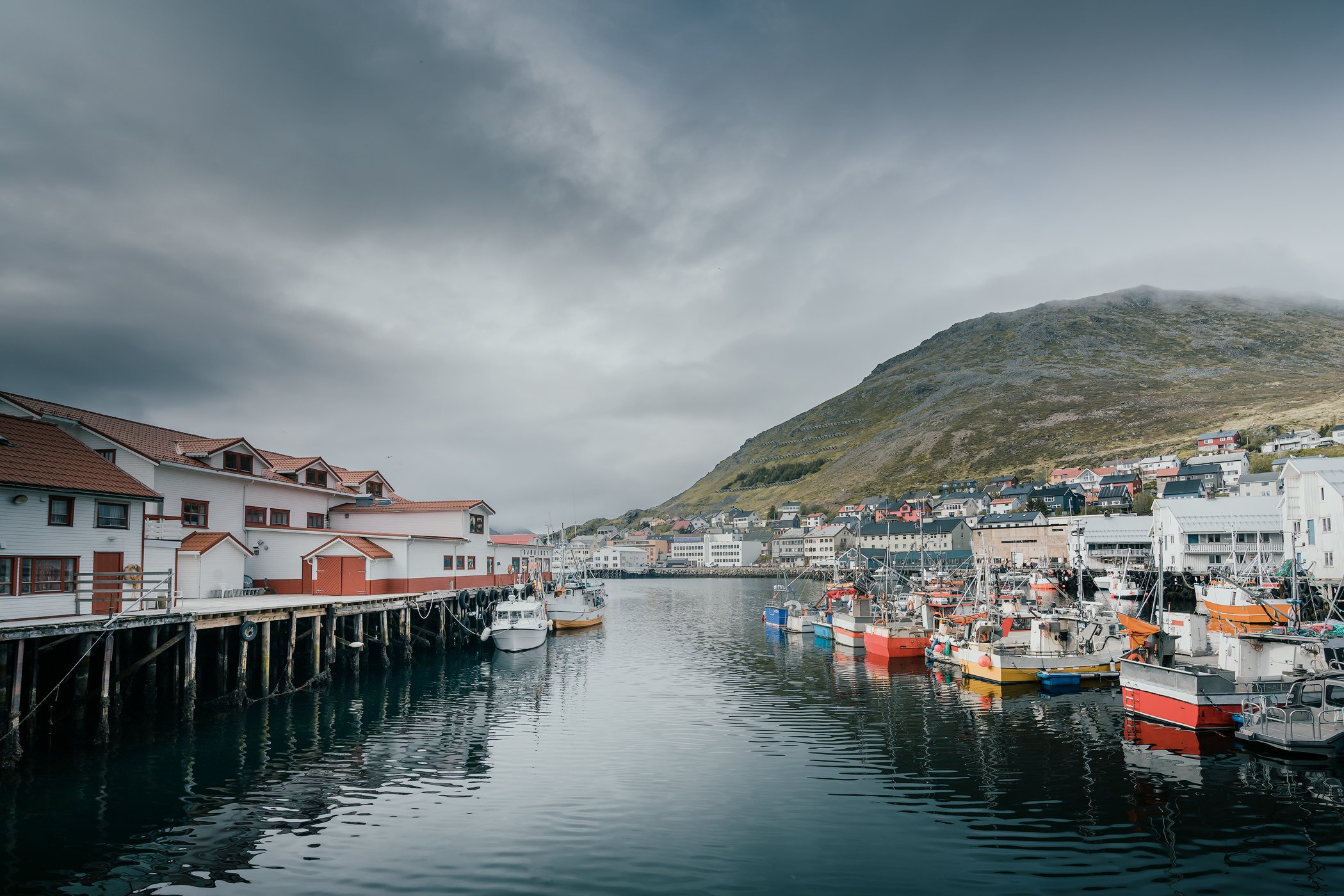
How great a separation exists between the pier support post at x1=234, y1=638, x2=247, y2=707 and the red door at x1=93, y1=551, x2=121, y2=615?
16.0ft

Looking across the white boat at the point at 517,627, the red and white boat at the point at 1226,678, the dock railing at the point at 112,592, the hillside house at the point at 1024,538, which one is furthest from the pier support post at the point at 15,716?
the hillside house at the point at 1024,538

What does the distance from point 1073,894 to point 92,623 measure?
28378mm

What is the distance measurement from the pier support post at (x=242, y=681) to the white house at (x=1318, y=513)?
3005 inches

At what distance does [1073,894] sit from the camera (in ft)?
47.6

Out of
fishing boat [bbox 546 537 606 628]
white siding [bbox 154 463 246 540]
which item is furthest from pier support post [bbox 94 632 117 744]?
fishing boat [bbox 546 537 606 628]

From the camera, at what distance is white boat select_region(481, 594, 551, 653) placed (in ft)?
173

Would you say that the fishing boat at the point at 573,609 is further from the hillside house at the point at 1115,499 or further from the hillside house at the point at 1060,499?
the hillside house at the point at 1115,499

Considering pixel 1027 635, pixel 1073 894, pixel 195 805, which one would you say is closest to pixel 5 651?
pixel 195 805

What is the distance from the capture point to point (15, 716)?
21859 mm

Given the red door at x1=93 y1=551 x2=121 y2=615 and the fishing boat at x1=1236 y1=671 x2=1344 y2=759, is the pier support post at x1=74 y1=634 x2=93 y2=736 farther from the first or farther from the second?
the fishing boat at x1=1236 y1=671 x2=1344 y2=759

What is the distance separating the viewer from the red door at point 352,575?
5031 centimetres

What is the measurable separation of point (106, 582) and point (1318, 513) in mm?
89109

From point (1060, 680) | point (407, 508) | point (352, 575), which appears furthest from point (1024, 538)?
point (352, 575)

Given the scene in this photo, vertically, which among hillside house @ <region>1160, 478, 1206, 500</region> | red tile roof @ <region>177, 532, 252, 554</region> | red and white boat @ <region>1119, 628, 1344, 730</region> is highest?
hillside house @ <region>1160, 478, 1206, 500</region>
